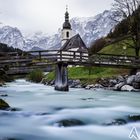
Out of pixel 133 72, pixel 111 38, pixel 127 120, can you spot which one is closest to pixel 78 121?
pixel 127 120

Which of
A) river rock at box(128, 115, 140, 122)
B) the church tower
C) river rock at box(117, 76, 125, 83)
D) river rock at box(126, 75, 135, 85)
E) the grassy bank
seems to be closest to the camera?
river rock at box(128, 115, 140, 122)

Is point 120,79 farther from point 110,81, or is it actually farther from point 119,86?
point 119,86

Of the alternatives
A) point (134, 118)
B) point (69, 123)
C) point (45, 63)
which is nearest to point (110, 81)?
point (45, 63)

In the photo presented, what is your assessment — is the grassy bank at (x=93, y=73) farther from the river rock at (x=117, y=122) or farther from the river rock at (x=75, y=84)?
the river rock at (x=117, y=122)

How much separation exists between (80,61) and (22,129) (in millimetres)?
22888

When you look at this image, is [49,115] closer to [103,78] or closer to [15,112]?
[15,112]

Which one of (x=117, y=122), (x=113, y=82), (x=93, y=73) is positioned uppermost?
(x=93, y=73)

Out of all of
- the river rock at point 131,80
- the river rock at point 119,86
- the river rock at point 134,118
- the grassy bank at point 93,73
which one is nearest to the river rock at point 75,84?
the grassy bank at point 93,73

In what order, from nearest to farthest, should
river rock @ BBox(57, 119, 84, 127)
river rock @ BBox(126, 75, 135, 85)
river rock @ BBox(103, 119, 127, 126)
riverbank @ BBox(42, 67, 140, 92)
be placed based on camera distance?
1. river rock @ BBox(57, 119, 84, 127)
2. river rock @ BBox(103, 119, 127, 126)
3. riverbank @ BBox(42, 67, 140, 92)
4. river rock @ BBox(126, 75, 135, 85)

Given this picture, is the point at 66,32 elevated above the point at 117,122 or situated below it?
above

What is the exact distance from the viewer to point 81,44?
110 m

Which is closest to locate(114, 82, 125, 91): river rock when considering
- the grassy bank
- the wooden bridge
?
the wooden bridge

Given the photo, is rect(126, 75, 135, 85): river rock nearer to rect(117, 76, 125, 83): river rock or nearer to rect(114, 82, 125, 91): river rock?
rect(114, 82, 125, 91): river rock

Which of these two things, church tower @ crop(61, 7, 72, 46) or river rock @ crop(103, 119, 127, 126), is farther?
church tower @ crop(61, 7, 72, 46)
